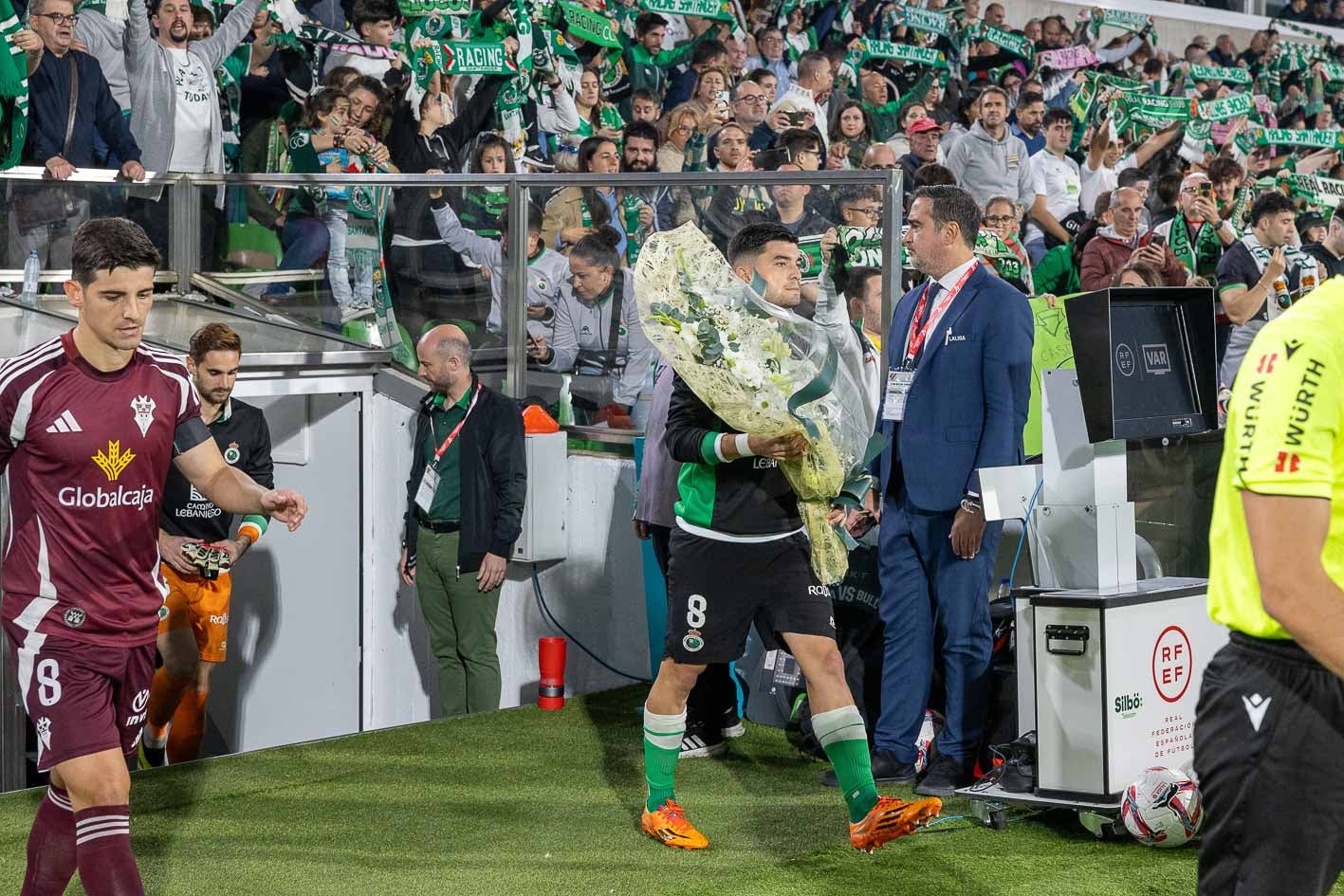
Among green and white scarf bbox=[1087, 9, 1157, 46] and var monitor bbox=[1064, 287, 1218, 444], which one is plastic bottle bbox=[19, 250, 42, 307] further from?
green and white scarf bbox=[1087, 9, 1157, 46]

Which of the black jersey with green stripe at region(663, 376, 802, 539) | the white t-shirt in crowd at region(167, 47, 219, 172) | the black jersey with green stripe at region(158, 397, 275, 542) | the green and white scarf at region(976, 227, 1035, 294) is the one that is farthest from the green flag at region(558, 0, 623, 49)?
the black jersey with green stripe at region(663, 376, 802, 539)

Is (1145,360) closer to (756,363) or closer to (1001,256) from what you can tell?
(756,363)

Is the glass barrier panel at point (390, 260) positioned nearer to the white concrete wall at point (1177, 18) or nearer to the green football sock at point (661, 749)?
the green football sock at point (661, 749)

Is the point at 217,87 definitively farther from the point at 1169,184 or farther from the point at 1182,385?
the point at 1169,184

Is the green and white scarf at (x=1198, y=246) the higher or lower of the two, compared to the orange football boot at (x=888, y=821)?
higher

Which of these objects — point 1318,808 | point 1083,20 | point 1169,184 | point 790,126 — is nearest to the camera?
point 1318,808

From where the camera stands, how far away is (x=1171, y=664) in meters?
4.79

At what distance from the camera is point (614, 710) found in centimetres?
646

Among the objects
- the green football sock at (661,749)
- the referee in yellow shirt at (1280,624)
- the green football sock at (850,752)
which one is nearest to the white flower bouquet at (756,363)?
the green football sock at (850,752)

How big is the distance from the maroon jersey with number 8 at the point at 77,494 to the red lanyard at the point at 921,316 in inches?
101

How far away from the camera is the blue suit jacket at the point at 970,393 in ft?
16.4

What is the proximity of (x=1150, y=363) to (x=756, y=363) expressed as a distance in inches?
44.9

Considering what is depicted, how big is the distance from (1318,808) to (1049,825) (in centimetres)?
274

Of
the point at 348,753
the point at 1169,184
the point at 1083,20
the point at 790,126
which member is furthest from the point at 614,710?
the point at 1083,20
